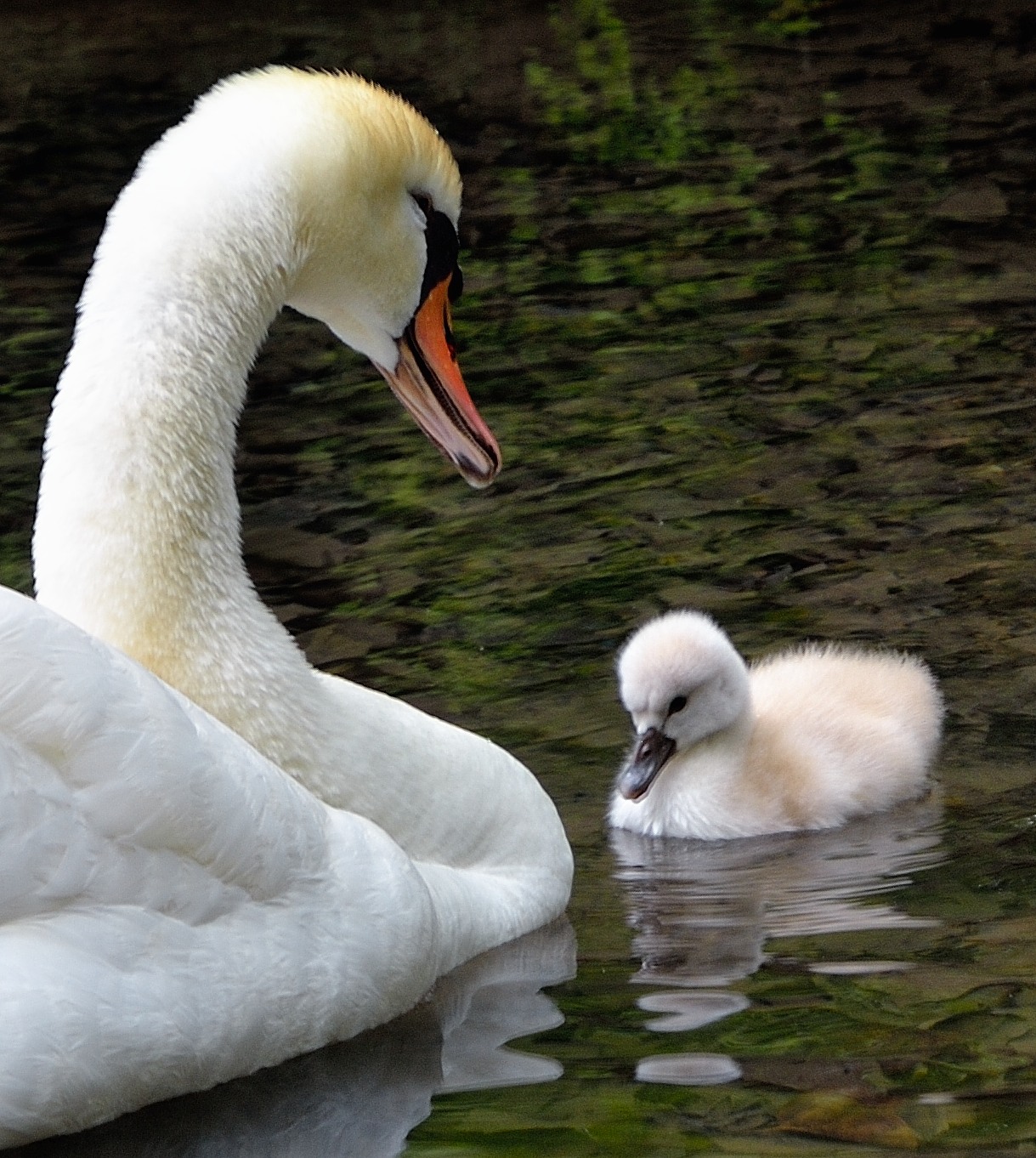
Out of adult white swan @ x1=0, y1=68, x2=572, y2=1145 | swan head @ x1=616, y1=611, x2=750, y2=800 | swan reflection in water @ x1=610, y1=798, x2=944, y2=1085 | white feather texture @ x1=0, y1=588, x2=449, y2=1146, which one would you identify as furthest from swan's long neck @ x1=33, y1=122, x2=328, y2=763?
swan head @ x1=616, y1=611, x2=750, y2=800

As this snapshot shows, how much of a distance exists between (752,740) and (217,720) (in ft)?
6.24

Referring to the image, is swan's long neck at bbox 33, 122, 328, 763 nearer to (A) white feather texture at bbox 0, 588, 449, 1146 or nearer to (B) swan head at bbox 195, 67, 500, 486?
(B) swan head at bbox 195, 67, 500, 486

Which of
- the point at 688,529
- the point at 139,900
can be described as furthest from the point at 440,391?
the point at 688,529

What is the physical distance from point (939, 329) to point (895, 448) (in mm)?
1215

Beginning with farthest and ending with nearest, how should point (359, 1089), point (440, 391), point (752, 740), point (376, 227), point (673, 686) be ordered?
point (752, 740), point (673, 686), point (440, 391), point (376, 227), point (359, 1089)

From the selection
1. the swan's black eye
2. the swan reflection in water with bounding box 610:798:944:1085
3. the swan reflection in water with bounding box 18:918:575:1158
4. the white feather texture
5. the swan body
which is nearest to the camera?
the white feather texture

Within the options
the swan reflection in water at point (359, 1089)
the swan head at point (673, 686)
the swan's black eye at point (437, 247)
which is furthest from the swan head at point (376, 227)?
the swan reflection in water at point (359, 1089)

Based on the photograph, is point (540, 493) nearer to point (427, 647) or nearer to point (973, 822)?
point (427, 647)

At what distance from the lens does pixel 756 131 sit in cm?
1170

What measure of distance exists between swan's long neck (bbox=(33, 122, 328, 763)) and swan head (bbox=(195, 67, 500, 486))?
0.30 ft

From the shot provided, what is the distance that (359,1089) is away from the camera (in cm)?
361

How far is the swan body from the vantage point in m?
5.09

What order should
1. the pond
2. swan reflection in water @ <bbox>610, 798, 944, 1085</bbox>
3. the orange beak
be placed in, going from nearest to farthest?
the pond
swan reflection in water @ <bbox>610, 798, 944, 1085</bbox>
the orange beak

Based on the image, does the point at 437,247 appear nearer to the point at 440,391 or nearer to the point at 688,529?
the point at 440,391
